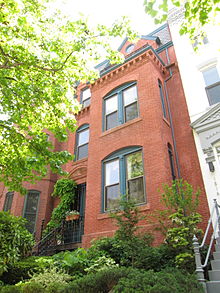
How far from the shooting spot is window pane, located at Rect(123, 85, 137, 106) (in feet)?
38.0

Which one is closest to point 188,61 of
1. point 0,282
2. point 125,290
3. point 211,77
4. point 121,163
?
point 211,77

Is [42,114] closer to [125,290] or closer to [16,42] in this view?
[16,42]

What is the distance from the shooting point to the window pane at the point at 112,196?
9812mm

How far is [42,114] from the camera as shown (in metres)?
9.72

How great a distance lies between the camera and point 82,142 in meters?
14.9

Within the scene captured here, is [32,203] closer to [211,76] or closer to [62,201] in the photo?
[62,201]

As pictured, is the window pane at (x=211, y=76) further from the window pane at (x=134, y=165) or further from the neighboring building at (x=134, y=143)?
the window pane at (x=134, y=165)

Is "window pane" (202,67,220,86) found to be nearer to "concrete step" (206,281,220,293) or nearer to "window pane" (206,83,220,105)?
"window pane" (206,83,220,105)

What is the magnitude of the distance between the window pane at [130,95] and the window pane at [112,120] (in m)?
0.81

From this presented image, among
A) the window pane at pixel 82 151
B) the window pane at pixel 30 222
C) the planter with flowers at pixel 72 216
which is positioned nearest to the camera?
the planter with flowers at pixel 72 216

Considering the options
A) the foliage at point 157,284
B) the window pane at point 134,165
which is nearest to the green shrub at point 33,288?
the foliage at point 157,284

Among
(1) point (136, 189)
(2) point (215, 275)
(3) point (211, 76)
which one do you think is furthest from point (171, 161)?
(2) point (215, 275)

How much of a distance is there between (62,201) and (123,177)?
456cm

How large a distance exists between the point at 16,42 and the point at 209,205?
8.60 metres
